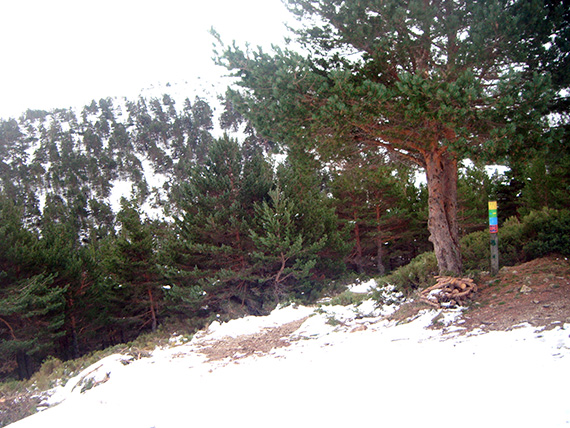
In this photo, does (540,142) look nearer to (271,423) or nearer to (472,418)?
(472,418)

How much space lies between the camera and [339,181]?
16.5 metres

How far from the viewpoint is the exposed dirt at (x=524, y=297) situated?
4574 mm

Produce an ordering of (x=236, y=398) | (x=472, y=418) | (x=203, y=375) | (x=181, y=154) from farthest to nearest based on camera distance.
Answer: (x=181, y=154) → (x=203, y=375) → (x=236, y=398) → (x=472, y=418)

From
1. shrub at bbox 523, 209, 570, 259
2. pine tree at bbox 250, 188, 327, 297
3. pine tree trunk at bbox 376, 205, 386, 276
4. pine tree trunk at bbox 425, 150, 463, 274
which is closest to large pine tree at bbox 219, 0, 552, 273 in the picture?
pine tree trunk at bbox 425, 150, 463, 274

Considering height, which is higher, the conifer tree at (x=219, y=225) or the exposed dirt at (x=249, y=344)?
the conifer tree at (x=219, y=225)

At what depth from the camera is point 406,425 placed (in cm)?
265

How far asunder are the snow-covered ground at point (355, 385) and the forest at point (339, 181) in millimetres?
2758

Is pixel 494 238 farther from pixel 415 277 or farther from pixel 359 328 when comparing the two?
pixel 359 328

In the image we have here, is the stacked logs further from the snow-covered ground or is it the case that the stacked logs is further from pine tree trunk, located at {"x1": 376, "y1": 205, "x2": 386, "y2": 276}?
pine tree trunk, located at {"x1": 376, "y1": 205, "x2": 386, "y2": 276}

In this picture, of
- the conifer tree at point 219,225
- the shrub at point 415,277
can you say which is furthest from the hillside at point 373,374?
the conifer tree at point 219,225

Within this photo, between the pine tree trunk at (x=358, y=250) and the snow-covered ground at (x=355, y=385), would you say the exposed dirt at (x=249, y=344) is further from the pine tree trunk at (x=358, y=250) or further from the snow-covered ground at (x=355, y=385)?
the pine tree trunk at (x=358, y=250)

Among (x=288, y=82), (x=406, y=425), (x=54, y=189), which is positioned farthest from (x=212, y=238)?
(x=54, y=189)

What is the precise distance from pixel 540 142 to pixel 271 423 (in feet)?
17.5

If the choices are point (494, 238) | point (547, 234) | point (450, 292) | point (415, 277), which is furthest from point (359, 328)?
point (547, 234)
